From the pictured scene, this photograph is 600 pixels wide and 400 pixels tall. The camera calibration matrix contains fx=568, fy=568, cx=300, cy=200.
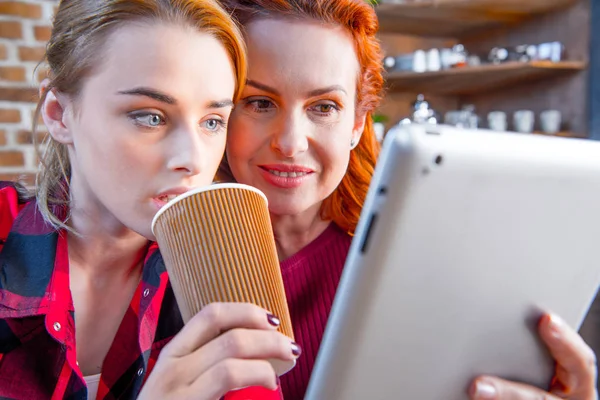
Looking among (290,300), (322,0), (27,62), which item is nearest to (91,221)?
(290,300)

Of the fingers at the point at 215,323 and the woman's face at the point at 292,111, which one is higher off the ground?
the woman's face at the point at 292,111

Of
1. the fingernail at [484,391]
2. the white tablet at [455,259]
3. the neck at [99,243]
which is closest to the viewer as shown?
the white tablet at [455,259]

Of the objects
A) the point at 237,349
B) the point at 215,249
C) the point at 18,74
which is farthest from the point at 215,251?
the point at 18,74

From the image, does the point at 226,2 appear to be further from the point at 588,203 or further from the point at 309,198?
the point at 588,203

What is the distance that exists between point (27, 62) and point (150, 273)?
1.58m

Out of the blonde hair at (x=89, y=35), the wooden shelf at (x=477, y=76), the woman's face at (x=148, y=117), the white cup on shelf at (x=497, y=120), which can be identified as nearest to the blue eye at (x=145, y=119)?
the woman's face at (x=148, y=117)

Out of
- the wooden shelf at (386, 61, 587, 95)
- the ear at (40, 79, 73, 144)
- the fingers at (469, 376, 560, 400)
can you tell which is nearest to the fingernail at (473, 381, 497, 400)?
the fingers at (469, 376, 560, 400)

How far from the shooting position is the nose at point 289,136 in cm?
98

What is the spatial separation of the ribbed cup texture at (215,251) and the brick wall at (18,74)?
169cm

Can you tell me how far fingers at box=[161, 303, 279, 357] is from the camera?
2.02 ft

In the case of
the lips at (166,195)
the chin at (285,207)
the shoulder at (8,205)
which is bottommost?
the chin at (285,207)

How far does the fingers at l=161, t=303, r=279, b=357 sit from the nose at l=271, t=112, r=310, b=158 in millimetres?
402

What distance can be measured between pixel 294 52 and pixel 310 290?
1.60 feet

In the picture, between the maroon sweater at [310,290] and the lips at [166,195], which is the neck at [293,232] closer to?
the maroon sweater at [310,290]
